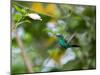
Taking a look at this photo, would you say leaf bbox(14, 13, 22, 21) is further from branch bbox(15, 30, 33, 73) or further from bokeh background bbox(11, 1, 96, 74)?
branch bbox(15, 30, 33, 73)

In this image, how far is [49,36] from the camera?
262 cm

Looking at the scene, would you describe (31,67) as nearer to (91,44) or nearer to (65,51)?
(65,51)

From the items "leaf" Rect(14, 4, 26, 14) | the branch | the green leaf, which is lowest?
the branch

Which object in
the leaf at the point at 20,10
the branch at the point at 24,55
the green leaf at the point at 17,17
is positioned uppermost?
the leaf at the point at 20,10

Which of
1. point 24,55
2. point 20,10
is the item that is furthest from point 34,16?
Result: point 24,55

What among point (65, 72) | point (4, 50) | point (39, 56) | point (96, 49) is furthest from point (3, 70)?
point (96, 49)

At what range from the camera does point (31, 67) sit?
8.31 ft

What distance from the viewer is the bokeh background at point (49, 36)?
2.49 metres

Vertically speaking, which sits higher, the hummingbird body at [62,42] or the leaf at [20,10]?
the leaf at [20,10]

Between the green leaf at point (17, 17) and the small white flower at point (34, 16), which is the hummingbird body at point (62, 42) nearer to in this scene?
the small white flower at point (34, 16)

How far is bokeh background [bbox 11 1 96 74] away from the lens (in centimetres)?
249

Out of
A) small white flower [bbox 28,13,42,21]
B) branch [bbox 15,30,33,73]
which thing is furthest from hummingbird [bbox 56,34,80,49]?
branch [bbox 15,30,33,73]

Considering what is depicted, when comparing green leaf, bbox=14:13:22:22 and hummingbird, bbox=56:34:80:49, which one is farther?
hummingbird, bbox=56:34:80:49

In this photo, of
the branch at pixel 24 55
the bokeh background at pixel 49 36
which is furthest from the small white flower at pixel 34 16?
the branch at pixel 24 55
